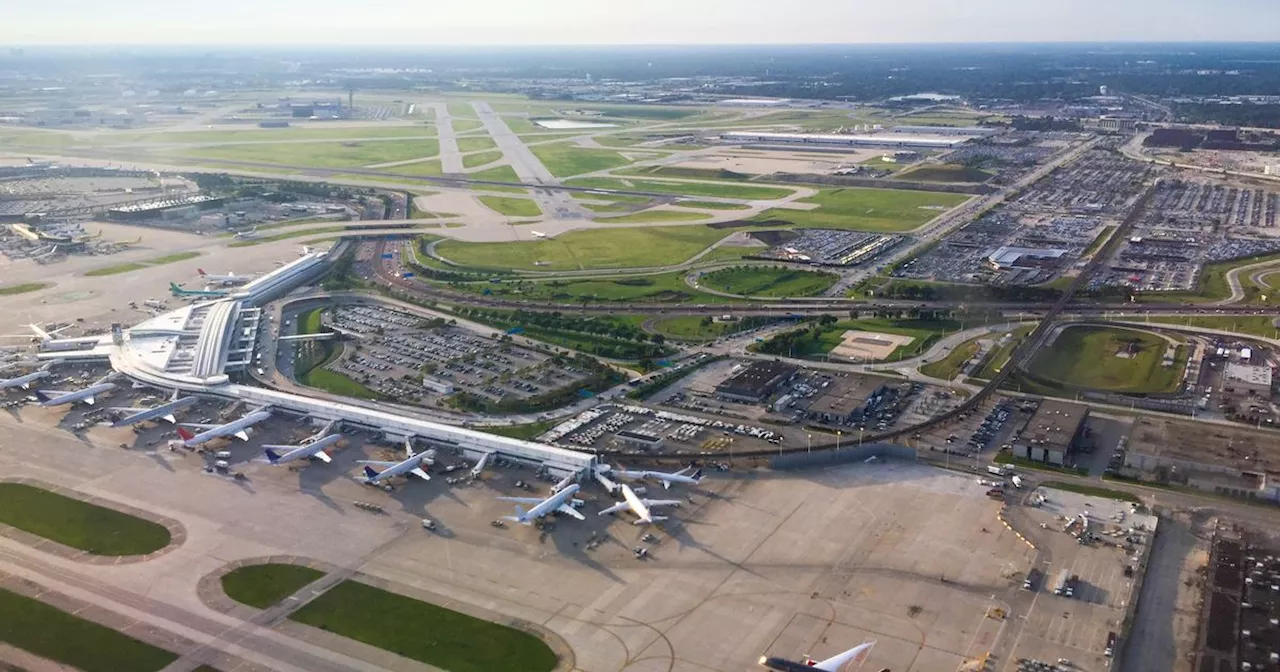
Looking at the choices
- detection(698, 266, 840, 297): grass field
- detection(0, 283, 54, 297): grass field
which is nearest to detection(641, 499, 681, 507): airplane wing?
detection(698, 266, 840, 297): grass field

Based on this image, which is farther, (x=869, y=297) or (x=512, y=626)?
(x=869, y=297)

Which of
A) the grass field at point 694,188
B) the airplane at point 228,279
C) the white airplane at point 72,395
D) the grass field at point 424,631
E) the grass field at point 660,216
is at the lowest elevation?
the grass field at point 424,631

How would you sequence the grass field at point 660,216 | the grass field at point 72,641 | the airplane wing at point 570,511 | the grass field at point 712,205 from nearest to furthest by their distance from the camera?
the grass field at point 72,641 → the airplane wing at point 570,511 → the grass field at point 660,216 → the grass field at point 712,205

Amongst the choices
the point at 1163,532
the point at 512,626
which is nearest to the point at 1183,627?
the point at 1163,532

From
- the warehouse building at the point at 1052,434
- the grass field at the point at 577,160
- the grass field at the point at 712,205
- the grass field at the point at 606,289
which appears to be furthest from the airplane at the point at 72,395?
the grass field at the point at 577,160

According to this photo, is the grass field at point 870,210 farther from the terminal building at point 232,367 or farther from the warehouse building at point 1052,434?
the terminal building at point 232,367

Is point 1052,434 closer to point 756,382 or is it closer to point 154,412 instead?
point 756,382

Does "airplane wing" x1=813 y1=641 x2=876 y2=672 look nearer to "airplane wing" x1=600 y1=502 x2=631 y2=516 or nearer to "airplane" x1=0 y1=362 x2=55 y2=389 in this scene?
"airplane wing" x1=600 y1=502 x2=631 y2=516

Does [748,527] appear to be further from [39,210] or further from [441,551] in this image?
[39,210]
